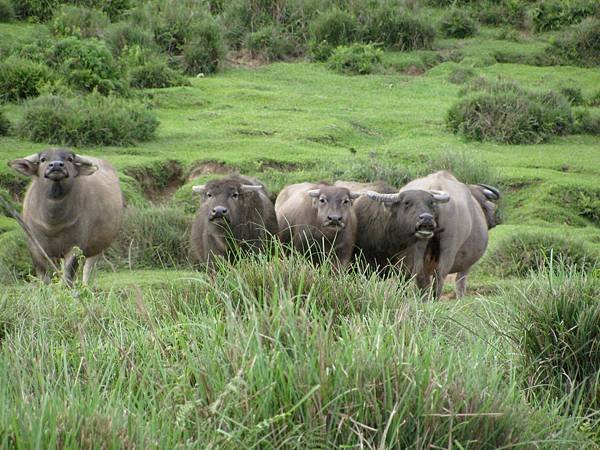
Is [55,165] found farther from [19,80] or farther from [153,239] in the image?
[19,80]

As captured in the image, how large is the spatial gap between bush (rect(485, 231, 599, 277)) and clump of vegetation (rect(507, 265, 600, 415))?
19.2 feet

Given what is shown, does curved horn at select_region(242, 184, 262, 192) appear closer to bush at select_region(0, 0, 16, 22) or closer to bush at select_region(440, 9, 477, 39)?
bush at select_region(0, 0, 16, 22)

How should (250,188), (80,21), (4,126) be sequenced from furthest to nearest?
(80,21) < (4,126) < (250,188)

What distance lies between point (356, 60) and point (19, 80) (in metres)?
7.08

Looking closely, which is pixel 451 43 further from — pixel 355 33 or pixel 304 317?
pixel 304 317

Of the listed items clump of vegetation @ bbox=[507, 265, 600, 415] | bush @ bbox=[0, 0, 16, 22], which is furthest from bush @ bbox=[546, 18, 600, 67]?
clump of vegetation @ bbox=[507, 265, 600, 415]

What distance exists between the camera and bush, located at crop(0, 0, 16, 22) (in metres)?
22.1

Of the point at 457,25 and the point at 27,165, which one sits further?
the point at 457,25

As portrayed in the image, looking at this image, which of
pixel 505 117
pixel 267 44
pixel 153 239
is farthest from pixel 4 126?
pixel 267 44

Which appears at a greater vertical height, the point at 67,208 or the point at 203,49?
the point at 67,208

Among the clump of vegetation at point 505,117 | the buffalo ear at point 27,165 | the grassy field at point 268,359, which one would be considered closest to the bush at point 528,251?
the grassy field at point 268,359

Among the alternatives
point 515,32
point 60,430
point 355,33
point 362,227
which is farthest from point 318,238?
point 515,32

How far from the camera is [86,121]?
15719mm

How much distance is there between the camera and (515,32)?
2397 centimetres
